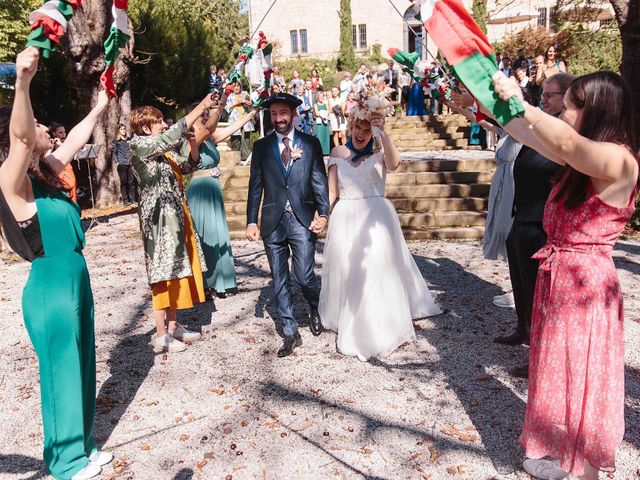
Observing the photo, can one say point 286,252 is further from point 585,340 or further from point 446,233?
point 446,233

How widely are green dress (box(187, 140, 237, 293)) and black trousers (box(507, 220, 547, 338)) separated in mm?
3718

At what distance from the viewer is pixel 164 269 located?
5.28m

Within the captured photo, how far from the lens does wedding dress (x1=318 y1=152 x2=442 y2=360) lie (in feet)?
17.1

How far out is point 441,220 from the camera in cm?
1069

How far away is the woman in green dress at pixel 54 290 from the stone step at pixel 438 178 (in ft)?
29.7

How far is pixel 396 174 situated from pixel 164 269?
7.66 metres

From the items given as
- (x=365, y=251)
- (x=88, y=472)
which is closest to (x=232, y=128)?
(x=365, y=251)

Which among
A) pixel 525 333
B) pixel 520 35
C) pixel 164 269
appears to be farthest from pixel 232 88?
pixel 520 35

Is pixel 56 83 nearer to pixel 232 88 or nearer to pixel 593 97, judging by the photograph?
pixel 232 88

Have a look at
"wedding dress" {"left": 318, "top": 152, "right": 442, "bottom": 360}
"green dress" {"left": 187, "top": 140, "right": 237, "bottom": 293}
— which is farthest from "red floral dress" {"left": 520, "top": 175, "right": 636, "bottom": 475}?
"green dress" {"left": 187, "top": 140, "right": 237, "bottom": 293}

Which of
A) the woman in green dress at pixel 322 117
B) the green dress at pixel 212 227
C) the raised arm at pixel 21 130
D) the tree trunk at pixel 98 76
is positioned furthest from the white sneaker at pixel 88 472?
the woman in green dress at pixel 322 117

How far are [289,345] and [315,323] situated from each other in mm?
553

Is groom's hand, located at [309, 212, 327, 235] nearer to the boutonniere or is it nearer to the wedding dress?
the wedding dress

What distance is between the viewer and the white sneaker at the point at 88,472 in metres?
3.45
